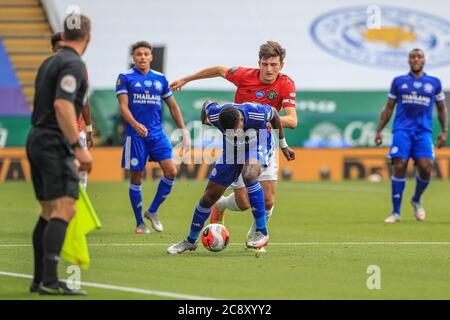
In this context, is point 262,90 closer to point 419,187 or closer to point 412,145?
point 412,145

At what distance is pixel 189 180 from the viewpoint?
26953mm

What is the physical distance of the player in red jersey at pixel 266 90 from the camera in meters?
12.4

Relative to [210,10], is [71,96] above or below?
below

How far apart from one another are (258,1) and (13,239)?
21764 millimetres

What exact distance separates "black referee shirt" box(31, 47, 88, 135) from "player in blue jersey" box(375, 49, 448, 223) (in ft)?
29.4

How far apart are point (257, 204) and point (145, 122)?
3.63m

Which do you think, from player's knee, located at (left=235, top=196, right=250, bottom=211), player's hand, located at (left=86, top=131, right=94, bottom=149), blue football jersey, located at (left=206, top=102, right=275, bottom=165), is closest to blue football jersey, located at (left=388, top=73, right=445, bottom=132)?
player's knee, located at (left=235, top=196, right=250, bottom=211)

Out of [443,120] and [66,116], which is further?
[443,120]

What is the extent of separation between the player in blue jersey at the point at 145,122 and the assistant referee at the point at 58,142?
588cm

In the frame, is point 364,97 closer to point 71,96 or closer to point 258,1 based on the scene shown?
point 258,1

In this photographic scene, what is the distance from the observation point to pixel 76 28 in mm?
8562

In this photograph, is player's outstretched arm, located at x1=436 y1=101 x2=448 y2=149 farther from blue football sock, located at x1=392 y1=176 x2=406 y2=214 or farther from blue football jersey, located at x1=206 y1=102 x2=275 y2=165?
blue football jersey, located at x1=206 y1=102 x2=275 y2=165

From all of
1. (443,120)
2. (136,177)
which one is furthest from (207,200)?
(443,120)
